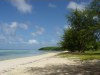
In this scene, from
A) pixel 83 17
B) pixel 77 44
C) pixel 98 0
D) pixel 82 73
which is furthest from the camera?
pixel 77 44

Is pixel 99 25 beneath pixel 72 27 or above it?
beneath

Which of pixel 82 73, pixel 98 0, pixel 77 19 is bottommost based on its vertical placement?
pixel 82 73

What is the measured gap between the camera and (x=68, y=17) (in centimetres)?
5772

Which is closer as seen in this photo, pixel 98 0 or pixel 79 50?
pixel 98 0

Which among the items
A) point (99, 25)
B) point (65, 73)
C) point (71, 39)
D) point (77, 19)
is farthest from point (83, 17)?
point (65, 73)

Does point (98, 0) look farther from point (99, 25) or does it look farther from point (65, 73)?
point (65, 73)

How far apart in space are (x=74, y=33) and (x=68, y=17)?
4119mm

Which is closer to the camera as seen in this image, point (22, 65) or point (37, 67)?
point (37, 67)

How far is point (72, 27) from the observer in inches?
2283

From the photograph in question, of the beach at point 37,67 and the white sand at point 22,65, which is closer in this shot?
the beach at point 37,67

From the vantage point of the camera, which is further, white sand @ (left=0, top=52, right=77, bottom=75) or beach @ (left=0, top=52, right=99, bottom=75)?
white sand @ (left=0, top=52, right=77, bottom=75)

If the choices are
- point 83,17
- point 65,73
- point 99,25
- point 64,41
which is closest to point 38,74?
point 65,73

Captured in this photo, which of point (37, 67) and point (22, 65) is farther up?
point (22, 65)

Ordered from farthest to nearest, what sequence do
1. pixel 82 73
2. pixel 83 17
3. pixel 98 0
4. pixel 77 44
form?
pixel 77 44 < pixel 83 17 < pixel 98 0 < pixel 82 73
